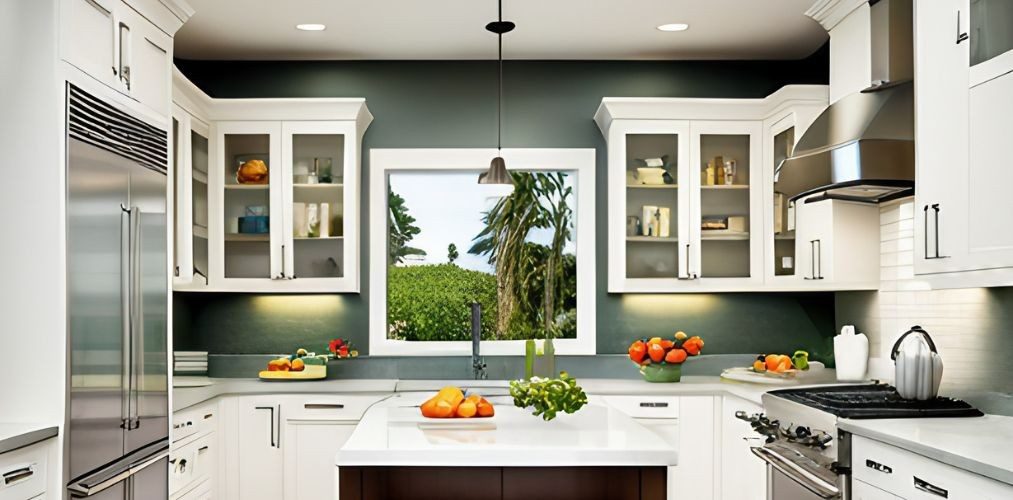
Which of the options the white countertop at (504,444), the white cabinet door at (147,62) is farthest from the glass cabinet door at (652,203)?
the white cabinet door at (147,62)

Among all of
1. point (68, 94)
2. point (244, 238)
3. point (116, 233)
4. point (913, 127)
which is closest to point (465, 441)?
point (116, 233)

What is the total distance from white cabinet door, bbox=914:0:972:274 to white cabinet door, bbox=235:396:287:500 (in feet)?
10.7

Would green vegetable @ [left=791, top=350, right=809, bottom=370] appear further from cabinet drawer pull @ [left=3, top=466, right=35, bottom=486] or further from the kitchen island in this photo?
cabinet drawer pull @ [left=3, top=466, right=35, bottom=486]

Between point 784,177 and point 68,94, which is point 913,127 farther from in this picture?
point 68,94

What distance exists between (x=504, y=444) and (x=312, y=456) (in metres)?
2.38

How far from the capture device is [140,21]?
337 cm

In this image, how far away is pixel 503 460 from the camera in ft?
8.13

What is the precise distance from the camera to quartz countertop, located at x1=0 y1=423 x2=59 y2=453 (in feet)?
7.86

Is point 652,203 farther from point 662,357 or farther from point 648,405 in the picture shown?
point 648,405

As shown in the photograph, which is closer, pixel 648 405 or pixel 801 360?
pixel 648 405

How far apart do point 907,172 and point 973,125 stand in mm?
526

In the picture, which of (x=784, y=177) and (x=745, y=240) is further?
(x=745, y=240)

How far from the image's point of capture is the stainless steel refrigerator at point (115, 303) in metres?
2.80

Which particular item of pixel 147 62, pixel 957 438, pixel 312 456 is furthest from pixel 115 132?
pixel 957 438
